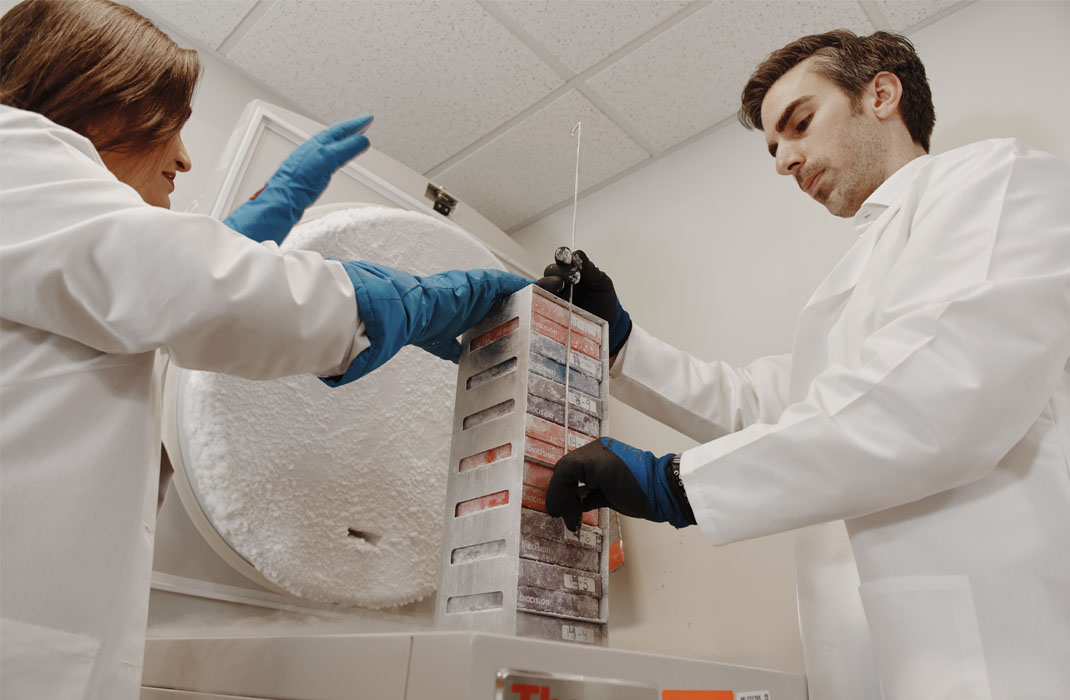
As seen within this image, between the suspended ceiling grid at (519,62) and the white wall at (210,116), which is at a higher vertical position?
the suspended ceiling grid at (519,62)

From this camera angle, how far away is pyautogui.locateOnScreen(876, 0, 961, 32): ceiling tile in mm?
1641

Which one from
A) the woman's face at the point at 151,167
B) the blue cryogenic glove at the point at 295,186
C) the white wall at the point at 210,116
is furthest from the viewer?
the white wall at the point at 210,116

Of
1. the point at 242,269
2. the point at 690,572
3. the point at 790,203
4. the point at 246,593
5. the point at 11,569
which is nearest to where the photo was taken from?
the point at 11,569

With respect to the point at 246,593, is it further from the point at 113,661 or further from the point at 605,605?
the point at 605,605

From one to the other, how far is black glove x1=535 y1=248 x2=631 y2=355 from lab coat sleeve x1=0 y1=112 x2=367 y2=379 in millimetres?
455

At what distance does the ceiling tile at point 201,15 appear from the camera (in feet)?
5.63

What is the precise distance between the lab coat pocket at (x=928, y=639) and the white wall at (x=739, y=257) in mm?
567

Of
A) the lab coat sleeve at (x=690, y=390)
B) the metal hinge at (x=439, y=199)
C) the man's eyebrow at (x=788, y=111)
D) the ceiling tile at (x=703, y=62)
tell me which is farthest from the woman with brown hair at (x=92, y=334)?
the ceiling tile at (x=703, y=62)

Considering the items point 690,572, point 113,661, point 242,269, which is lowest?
point 113,661

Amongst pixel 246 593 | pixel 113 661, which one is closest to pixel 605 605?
pixel 113 661

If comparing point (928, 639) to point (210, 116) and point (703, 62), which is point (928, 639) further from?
point (210, 116)

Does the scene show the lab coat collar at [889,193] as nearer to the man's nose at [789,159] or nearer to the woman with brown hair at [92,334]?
the man's nose at [789,159]

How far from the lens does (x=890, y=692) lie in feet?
2.78

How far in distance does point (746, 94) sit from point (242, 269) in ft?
4.14
